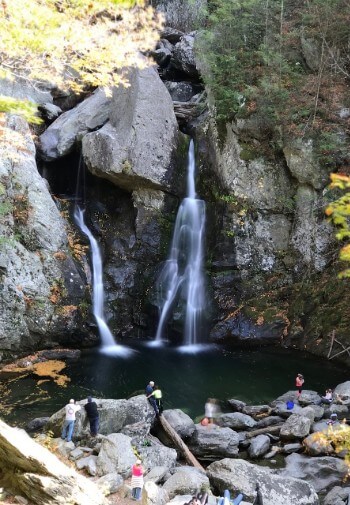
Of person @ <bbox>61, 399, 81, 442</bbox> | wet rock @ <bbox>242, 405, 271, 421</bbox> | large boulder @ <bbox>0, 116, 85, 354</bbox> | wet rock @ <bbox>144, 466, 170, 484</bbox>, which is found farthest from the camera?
large boulder @ <bbox>0, 116, 85, 354</bbox>

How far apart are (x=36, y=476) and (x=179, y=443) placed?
5.23 metres

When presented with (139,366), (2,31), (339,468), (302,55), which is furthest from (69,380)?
(302,55)

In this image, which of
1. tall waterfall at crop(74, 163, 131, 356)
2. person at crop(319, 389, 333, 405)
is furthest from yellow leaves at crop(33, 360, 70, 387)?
person at crop(319, 389, 333, 405)

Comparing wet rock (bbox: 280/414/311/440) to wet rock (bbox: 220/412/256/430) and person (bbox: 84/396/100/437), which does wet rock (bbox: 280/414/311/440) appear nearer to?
wet rock (bbox: 220/412/256/430)

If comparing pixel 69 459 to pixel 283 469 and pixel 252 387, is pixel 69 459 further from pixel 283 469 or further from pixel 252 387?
pixel 252 387

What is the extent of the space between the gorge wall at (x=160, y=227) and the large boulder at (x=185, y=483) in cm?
971

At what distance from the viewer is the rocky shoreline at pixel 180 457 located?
6.06 m

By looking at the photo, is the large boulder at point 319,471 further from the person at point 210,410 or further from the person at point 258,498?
the person at point 210,410

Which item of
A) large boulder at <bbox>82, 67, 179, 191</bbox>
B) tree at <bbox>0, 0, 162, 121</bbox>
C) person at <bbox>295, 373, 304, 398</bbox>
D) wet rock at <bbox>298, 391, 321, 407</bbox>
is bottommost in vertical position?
wet rock at <bbox>298, 391, 321, 407</bbox>

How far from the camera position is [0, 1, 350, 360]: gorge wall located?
17297 millimetres

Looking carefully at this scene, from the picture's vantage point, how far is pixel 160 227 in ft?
67.3

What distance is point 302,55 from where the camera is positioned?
68.1 feet

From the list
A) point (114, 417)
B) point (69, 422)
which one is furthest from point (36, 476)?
point (114, 417)

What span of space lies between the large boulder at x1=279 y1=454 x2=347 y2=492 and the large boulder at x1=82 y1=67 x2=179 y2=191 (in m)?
13.6
